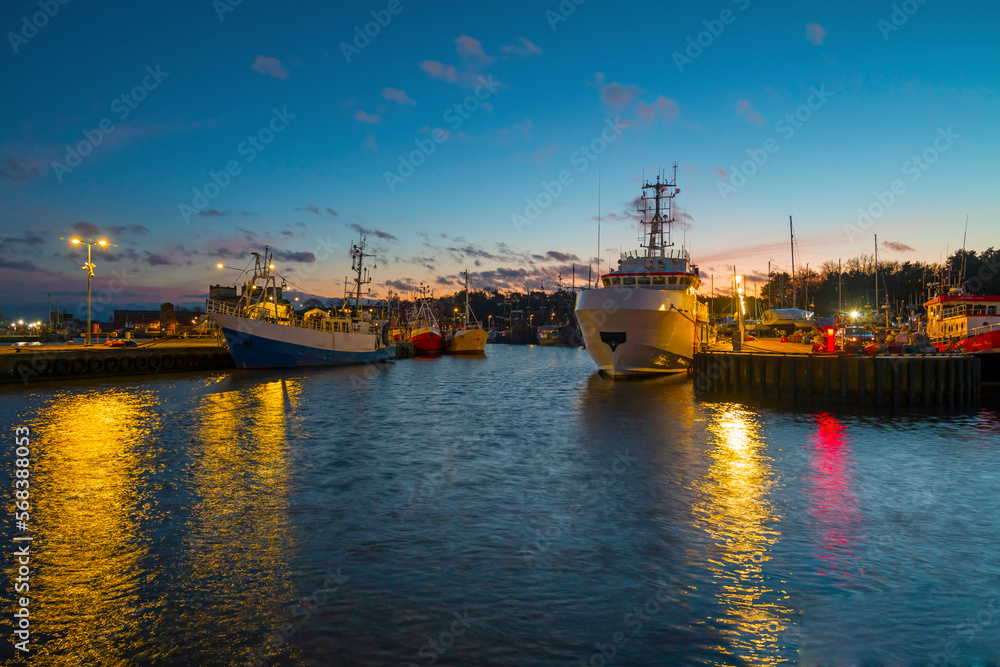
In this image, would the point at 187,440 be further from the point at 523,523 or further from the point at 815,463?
the point at 815,463

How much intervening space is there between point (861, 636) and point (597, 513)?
503 cm

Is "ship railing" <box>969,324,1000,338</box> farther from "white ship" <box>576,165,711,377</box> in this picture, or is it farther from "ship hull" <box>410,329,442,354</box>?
"ship hull" <box>410,329,442,354</box>

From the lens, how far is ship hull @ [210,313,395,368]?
47469 millimetres

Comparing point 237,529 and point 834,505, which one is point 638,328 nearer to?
point 834,505

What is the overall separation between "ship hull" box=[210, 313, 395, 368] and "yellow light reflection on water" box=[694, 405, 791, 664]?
132 feet

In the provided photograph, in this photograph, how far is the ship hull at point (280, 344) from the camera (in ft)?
156

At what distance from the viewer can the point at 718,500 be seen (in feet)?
39.1

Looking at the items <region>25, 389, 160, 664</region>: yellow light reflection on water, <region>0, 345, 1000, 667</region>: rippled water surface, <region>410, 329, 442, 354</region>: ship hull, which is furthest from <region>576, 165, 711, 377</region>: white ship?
<region>410, 329, 442, 354</region>: ship hull

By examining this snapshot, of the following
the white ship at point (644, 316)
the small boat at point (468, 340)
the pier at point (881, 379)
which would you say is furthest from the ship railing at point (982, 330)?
the small boat at point (468, 340)

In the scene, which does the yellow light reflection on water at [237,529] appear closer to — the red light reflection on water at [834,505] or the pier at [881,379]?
the red light reflection on water at [834,505]

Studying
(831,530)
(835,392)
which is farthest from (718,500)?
(835,392)

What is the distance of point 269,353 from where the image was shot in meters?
49.9

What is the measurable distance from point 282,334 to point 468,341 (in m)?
47.2

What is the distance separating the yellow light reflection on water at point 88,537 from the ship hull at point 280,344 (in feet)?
91.2
